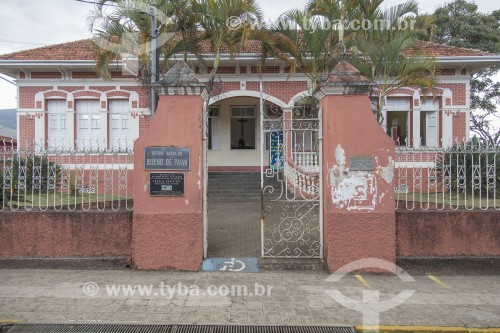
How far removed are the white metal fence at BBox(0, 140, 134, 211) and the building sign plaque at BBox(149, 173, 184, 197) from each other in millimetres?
481

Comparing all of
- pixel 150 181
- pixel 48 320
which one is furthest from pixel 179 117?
pixel 48 320

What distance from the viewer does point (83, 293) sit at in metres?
5.14

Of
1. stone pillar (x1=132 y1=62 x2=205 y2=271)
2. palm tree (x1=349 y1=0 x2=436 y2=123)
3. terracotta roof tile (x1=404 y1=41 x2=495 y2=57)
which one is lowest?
stone pillar (x1=132 y1=62 x2=205 y2=271)

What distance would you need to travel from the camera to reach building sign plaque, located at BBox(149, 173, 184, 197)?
240 inches

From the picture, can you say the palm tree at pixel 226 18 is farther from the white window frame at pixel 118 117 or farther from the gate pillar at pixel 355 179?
the white window frame at pixel 118 117

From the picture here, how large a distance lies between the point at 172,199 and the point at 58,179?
2.28 meters

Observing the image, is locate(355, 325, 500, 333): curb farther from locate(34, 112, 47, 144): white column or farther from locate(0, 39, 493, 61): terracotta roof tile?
locate(34, 112, 47, 144): white column

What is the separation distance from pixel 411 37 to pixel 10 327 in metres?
10.1

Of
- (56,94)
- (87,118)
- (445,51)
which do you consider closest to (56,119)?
(56,94)

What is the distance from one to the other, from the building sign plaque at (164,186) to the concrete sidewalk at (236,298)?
120 centimetres

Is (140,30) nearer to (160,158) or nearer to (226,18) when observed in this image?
(226,18)

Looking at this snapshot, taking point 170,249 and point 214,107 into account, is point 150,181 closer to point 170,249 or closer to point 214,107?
point 170,249

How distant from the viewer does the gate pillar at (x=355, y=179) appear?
6039mm

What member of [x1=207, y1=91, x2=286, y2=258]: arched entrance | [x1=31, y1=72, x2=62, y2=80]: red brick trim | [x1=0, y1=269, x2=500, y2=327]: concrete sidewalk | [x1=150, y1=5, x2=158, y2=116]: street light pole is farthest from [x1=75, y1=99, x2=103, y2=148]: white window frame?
[x1=0, y1=269, x2=500, y2=327]: concrete sidewalk
